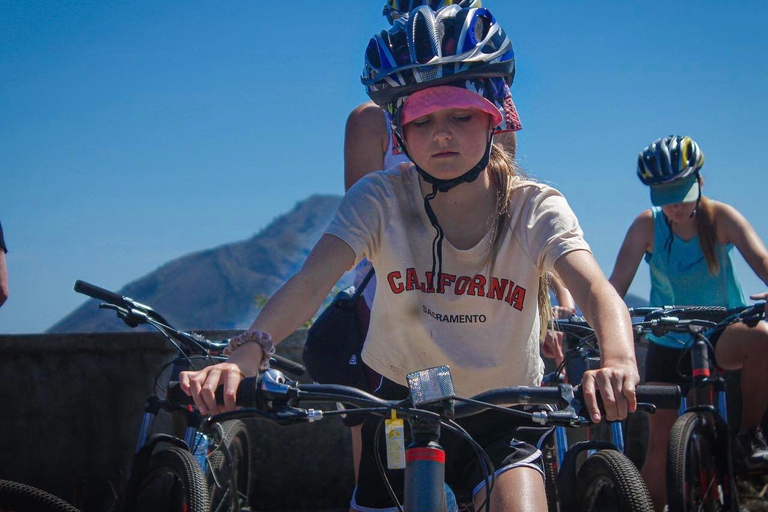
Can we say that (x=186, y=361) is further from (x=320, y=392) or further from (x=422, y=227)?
(x=320, y=392)

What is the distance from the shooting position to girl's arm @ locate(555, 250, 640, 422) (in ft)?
7.29

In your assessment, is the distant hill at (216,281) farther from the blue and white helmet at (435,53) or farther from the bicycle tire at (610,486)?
the blue and white helmet at (435,53)

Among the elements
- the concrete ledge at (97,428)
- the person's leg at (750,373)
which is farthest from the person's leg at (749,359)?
the concrete ledge at (97,428)

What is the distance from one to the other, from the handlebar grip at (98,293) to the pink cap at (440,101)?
210 centimetres

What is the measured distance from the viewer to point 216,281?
77.8 ft

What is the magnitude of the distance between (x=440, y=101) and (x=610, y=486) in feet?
6.37

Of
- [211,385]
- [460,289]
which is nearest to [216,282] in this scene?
[460,289]

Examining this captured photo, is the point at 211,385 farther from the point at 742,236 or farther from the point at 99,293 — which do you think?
the point at 742,236

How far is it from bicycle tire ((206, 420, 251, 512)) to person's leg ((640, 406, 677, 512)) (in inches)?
98.5

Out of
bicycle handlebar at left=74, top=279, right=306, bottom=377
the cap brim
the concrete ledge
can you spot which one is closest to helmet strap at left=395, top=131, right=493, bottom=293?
bicycle handlebar at left=74, top=279, right=306, bottom=377

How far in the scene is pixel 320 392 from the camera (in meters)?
2.23

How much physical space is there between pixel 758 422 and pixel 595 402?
13.8 feet

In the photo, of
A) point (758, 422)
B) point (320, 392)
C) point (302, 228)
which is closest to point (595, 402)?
point (320, 392)

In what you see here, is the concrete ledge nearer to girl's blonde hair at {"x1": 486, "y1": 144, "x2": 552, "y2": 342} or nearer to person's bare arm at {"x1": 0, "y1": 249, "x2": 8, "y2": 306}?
person's bare arm at {"x1": 0, "y1": 249, "x2": 8, "y2": 306}
